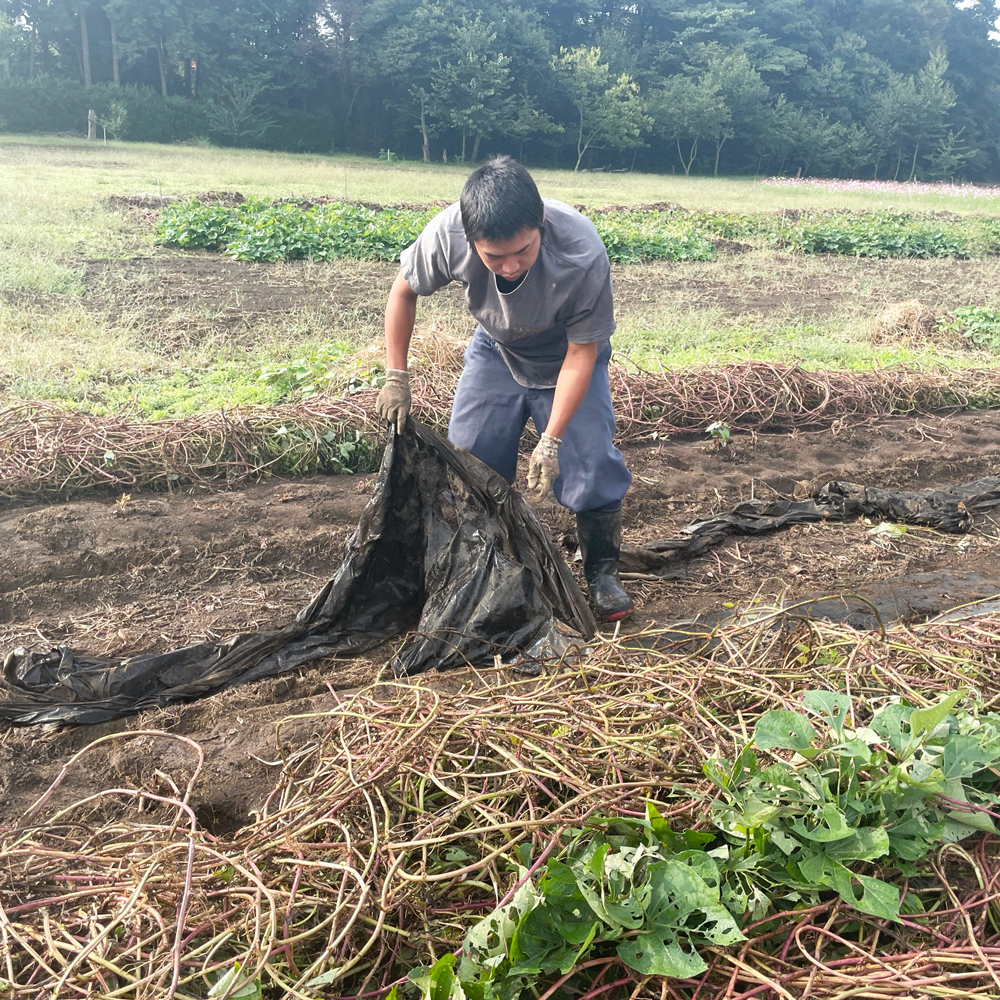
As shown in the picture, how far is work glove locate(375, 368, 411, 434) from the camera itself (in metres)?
2.86

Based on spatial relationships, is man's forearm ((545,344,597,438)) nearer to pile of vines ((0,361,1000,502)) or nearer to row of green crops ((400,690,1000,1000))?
row of green crops ((400,690,1000,1000))

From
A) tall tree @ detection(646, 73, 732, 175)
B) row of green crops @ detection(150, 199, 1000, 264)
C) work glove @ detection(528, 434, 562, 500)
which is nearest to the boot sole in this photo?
work glove @ detection(528, 434, 562, 500)

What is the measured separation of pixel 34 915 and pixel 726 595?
276 centimetres

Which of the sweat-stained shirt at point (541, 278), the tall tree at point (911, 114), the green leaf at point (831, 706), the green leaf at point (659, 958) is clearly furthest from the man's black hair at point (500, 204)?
the tall tree at point (911, 114)

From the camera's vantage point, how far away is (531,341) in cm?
296

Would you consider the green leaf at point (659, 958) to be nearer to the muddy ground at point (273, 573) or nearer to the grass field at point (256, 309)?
the muddy ground at point (273, 573)

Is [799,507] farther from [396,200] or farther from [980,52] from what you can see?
[980,52]

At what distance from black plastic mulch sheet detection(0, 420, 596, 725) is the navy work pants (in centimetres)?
35

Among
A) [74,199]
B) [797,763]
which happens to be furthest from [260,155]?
[797,763]

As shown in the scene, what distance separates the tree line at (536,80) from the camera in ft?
107

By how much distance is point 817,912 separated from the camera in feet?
4.97

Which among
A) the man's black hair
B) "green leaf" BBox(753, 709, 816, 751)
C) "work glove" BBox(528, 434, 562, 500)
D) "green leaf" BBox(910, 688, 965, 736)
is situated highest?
the man's black hair

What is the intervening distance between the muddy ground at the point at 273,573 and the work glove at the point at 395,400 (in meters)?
0.85

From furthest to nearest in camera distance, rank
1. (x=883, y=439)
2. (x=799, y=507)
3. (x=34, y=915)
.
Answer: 1. (x=883, y=439)
2. (x=799, y=507)
3. (x=34, y=915)
